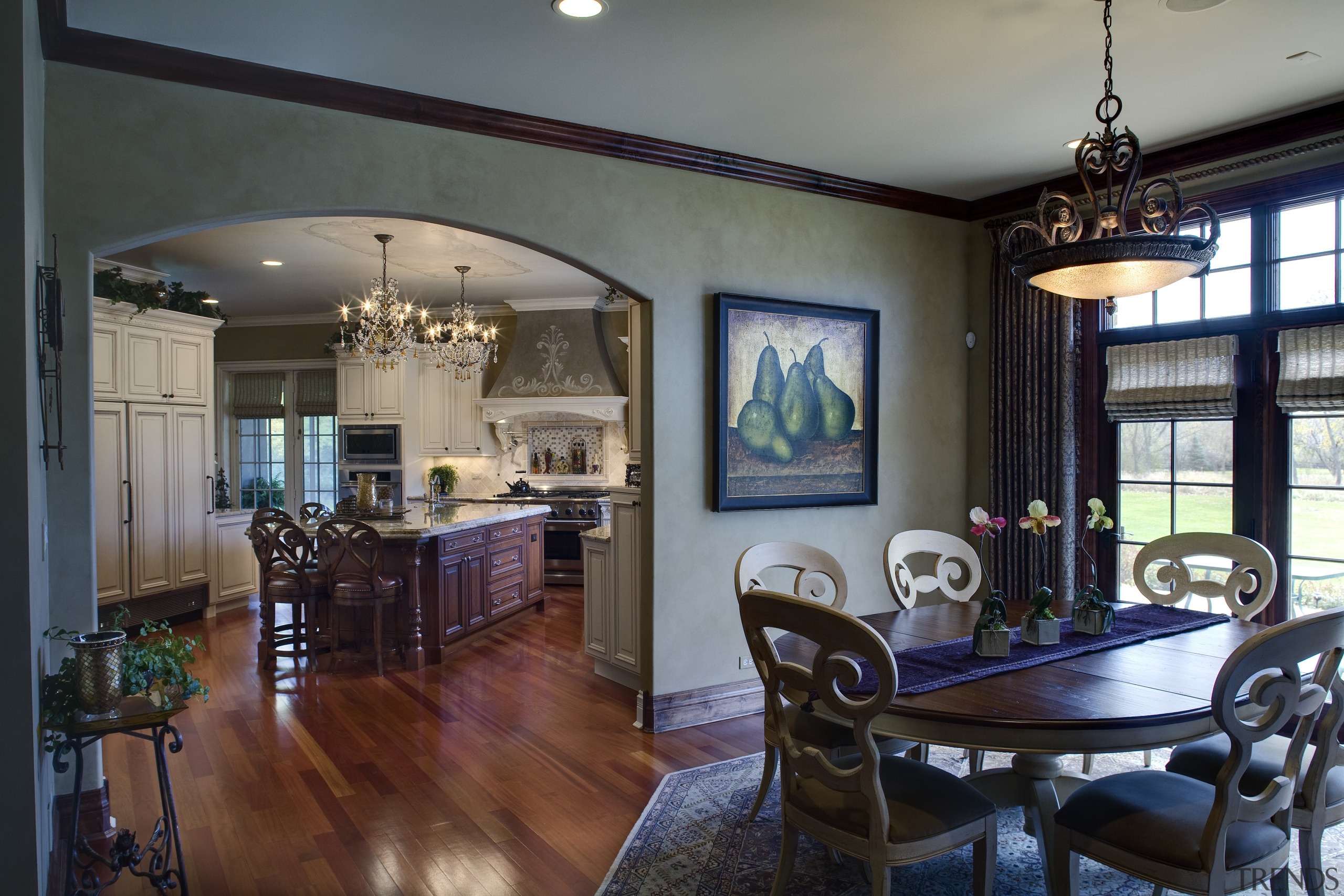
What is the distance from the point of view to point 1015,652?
99.6 inches

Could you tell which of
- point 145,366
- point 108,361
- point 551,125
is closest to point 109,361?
point 108,361

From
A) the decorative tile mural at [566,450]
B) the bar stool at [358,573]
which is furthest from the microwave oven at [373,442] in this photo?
the bar stool at [358,573]

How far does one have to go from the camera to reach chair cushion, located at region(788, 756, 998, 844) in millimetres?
2037

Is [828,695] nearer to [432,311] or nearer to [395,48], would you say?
[395,48]

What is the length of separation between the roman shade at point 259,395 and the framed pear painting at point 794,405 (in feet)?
22.1

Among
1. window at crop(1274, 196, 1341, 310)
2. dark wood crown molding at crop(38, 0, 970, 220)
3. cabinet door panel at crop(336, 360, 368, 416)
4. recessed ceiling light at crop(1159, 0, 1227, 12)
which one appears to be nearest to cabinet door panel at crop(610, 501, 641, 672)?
dark wood crown molding at crop(38, 0, 970, 220)

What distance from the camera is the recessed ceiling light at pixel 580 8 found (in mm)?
2697

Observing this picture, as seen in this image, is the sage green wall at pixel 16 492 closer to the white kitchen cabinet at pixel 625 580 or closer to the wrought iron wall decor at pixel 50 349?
the wrought iron wall decor at pixel 50 349

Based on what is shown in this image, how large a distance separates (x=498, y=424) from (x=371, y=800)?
5.94m

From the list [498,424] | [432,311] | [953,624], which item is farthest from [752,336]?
[432,311]

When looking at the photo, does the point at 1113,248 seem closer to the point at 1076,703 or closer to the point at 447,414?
the point at 1076,703

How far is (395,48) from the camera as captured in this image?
3027 mm

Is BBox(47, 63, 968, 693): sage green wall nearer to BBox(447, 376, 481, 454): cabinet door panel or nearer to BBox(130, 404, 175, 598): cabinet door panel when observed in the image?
BBox(130, 404, 175, 598): cabinet door panel

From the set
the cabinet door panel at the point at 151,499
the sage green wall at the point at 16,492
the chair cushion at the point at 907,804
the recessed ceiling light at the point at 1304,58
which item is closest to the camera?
the sage green wall at the point at 16,492
